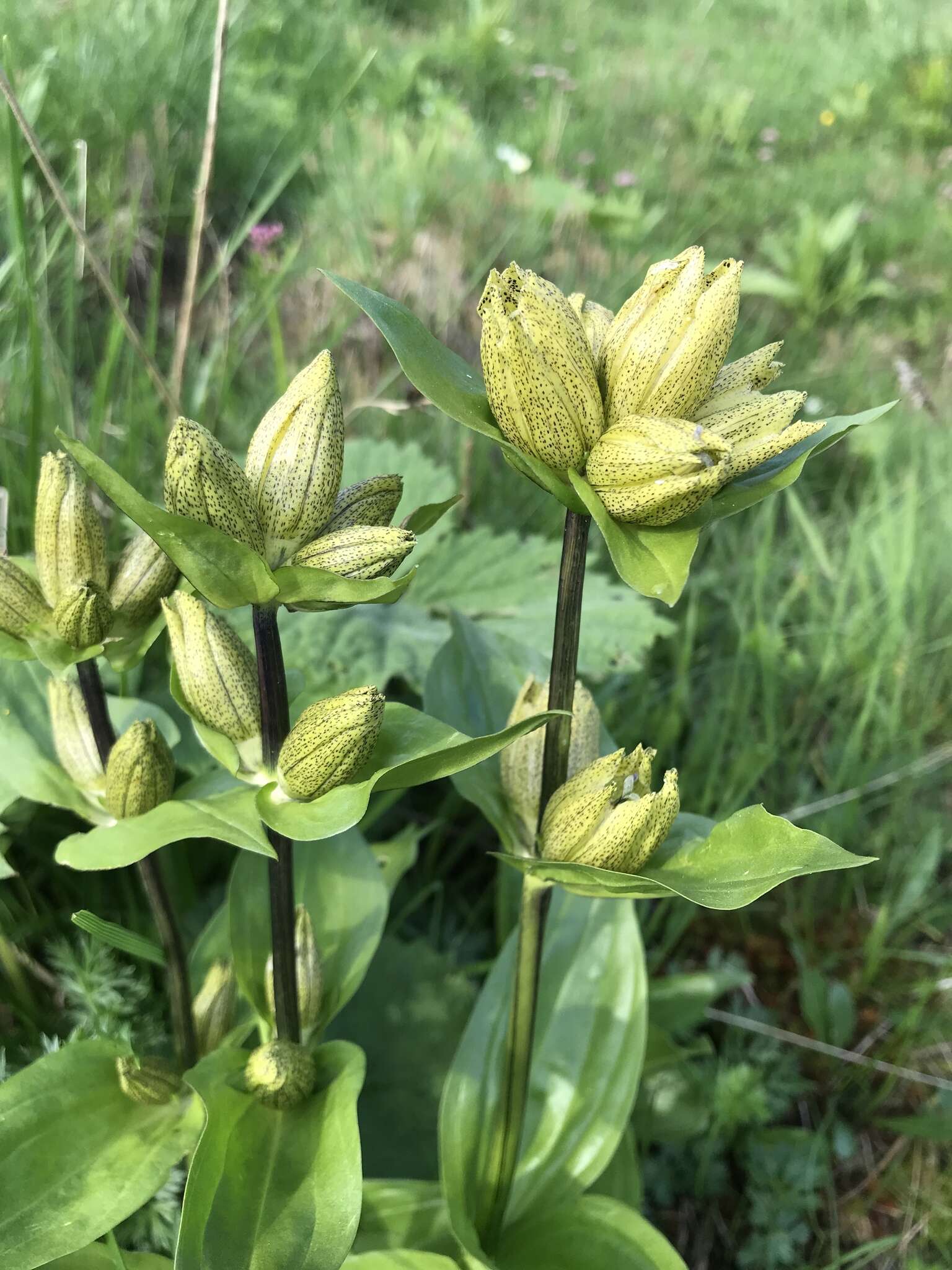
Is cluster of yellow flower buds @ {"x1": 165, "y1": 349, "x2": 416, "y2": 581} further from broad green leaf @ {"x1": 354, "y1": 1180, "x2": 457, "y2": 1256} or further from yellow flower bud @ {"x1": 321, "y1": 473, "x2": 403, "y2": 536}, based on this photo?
broad green leaf @ {"x1": 354, "y1": 1180, "x2": 457, "y2": 1256}

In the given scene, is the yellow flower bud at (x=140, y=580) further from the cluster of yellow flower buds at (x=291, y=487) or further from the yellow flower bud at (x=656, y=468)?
the yellow flower bud at (x=656, y=468)

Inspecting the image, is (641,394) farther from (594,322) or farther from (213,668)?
(213,668)

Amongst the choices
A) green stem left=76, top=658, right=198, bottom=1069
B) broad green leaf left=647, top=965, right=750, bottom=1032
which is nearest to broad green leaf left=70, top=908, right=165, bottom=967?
green stem left=76, top=658, right=198, bottom=1069

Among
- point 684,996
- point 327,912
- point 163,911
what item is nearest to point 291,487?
point 163,911

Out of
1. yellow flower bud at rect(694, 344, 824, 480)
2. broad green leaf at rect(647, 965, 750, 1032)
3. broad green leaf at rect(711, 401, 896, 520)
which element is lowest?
broad green leaf at rect(647, 965, 750, 1032)

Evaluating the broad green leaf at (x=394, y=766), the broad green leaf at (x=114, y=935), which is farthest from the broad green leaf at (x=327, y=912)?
the broad green leaf at (x=394, y=766)

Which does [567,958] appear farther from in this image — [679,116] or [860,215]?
[679,116]
